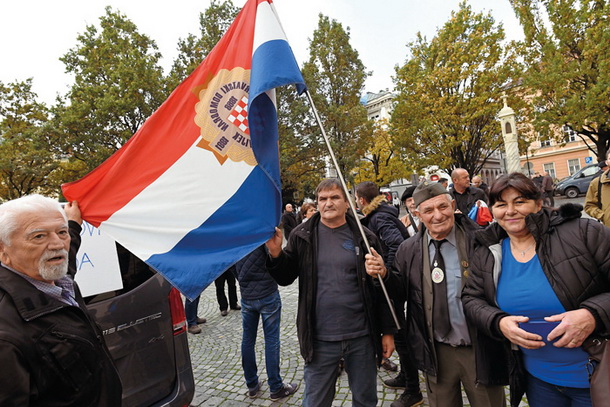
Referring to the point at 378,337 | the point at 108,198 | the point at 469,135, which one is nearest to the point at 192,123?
the point at 108,198

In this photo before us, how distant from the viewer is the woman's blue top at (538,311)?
1.82 metres

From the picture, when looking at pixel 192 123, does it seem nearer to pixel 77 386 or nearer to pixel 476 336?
pixel 77 386

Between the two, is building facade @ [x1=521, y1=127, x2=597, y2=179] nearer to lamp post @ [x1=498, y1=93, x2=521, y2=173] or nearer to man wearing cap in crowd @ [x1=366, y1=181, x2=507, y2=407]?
lamp post @ [x1=498, y1=93, x2=521, y2=173]

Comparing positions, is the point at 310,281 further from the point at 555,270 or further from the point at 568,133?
the point at 568,133

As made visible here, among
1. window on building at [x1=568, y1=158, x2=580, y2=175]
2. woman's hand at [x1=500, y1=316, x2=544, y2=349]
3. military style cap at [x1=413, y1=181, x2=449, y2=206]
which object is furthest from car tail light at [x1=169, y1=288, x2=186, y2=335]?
window on building at [x1=568, y1=158, x2=580, y2=175]

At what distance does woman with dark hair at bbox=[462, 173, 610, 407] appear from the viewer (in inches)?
70.4

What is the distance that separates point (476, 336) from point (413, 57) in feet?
71.0

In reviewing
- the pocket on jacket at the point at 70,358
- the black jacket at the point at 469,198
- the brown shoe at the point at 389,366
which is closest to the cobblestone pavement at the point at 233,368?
the brown shoe at the point at 389,366

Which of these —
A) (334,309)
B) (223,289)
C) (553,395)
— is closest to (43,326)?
(334,309)

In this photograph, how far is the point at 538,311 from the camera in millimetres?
1887

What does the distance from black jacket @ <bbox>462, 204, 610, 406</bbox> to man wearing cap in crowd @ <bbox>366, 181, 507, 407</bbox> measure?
0.15m

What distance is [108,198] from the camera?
2588 mm

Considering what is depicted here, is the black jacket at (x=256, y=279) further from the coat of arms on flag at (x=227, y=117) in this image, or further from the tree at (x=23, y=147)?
the tree at (x=23, y=147)

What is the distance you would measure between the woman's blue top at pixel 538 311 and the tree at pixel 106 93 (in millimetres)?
18503
